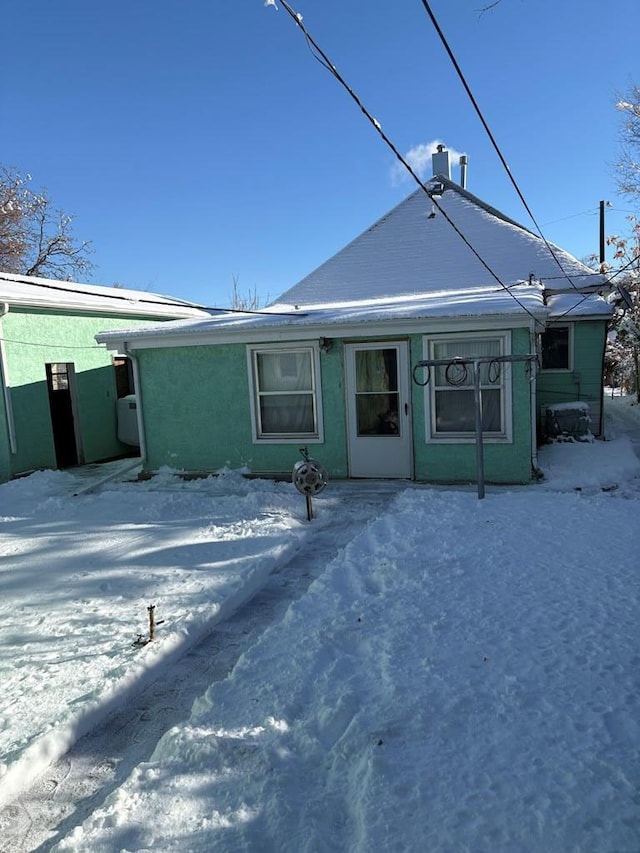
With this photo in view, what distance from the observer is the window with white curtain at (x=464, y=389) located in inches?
331

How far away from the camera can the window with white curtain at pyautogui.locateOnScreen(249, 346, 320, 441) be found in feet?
30.6

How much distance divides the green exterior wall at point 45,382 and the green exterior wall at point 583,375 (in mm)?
9773

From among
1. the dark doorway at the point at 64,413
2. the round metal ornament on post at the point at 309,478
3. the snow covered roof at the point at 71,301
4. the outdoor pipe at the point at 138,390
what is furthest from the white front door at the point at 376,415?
the dark doorway at the point at 64,413

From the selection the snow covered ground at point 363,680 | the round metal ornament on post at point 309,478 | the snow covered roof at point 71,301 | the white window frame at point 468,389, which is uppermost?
the snow covered roof at point 71,301

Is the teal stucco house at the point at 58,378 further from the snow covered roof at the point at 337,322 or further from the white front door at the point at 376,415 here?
the white front door at the point at 376,415

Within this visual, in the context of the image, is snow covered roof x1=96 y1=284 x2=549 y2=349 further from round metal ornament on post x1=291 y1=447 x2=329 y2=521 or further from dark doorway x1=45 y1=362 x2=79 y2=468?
dark doorway x1=45 y1=362 x2=79 y2=468

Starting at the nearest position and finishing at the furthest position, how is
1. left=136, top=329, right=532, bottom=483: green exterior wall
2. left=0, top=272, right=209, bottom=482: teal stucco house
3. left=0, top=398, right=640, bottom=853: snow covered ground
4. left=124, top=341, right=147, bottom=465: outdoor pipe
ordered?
left=0, top=398, right=640, bottom=853: snow covered ground
left=136, top=329, right=532, bottom=483: green exterior wall
left=124, top=341, right=147, bottom=465: outdoor pipe
left=0, top=272, right=209, bottom=482: teal stucco house

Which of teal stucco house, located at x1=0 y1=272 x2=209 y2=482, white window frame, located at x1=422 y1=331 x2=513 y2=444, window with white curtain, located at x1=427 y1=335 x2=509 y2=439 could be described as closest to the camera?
white window frame, located at x1=422 y1=331 x2=513 y2=444

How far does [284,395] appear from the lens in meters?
9.45

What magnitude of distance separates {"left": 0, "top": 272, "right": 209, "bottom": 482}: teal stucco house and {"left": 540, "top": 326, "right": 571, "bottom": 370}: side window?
8.34 m

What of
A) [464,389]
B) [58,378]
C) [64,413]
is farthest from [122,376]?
[464,389]

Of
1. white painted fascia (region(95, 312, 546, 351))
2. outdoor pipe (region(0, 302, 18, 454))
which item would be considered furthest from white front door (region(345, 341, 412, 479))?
outdoor pipe (region(0, 302, 18, 454))

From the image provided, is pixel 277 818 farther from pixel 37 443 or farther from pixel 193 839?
pixel 37 443

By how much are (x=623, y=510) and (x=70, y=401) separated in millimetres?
10236
